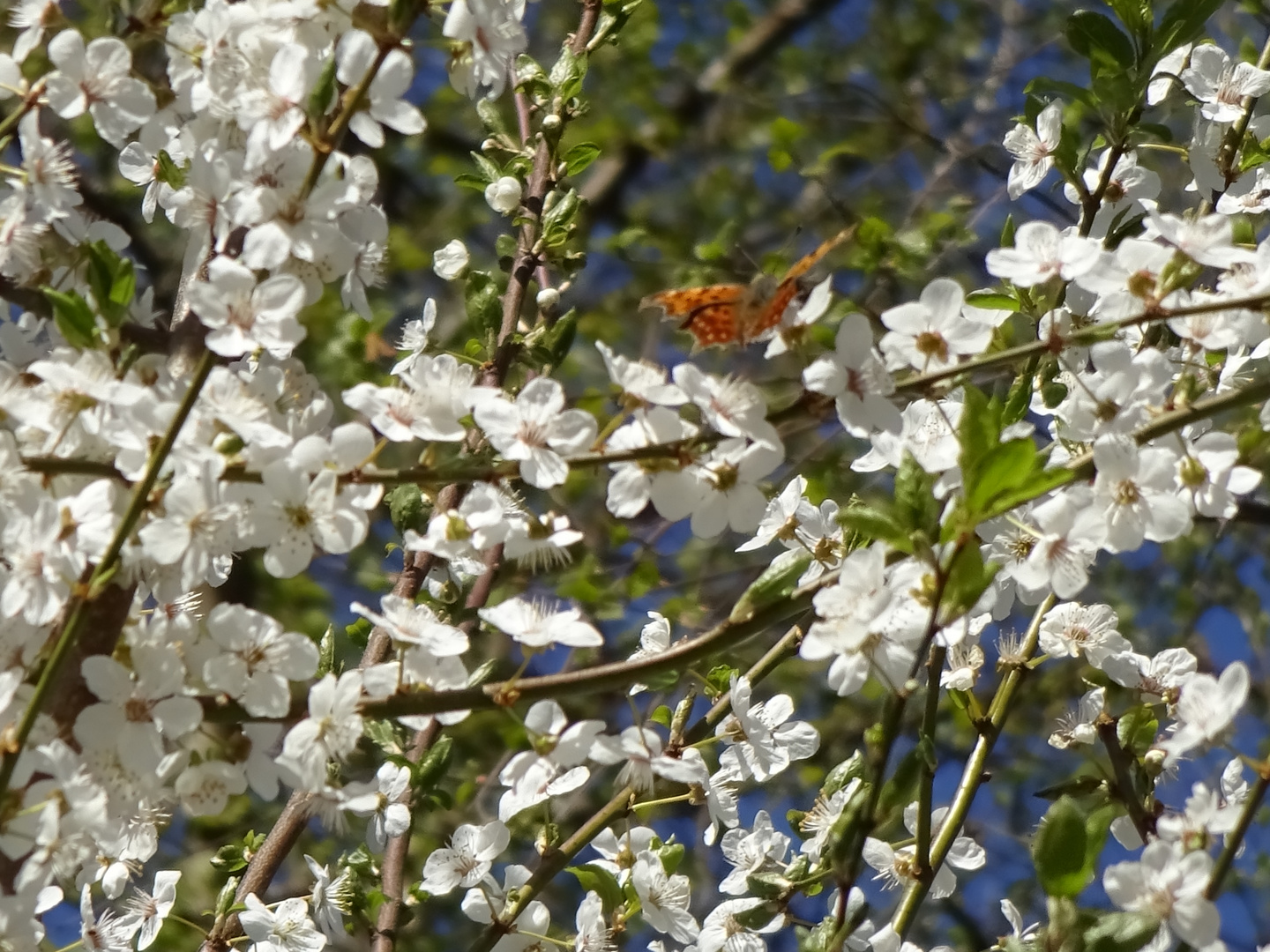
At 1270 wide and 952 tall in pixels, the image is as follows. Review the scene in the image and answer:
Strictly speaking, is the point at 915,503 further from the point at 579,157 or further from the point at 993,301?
the point at 579,157

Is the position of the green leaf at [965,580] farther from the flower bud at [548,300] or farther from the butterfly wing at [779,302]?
the flower bud at [548,300]

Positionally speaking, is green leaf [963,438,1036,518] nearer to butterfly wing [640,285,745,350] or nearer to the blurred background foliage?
butterfly wing [640,285,745,350]

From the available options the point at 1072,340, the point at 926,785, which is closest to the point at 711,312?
the point at 1072,340

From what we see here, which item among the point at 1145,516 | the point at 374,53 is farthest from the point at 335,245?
the point at 1145,516

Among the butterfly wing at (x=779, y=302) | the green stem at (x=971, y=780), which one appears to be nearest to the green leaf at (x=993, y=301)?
the butterfly wing at (x=779, y=302)

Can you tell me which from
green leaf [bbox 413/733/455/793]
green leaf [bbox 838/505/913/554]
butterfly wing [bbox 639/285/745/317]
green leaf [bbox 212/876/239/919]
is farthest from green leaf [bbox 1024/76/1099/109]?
green leaf [bbox 212/876/239/919]

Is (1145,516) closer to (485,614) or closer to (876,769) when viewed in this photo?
(876,769)
